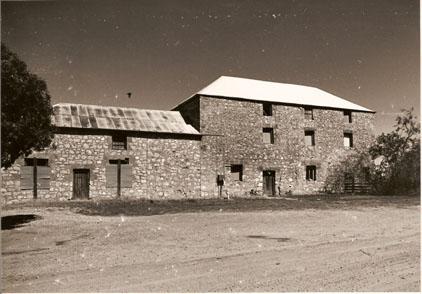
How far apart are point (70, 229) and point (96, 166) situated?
10.8 m

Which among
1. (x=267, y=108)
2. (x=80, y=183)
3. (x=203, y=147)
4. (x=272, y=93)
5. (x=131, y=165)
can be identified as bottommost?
(x=80, y=183)

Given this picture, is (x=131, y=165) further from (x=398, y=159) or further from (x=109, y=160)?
(x=398, y=159)

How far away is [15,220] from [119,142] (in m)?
9.92

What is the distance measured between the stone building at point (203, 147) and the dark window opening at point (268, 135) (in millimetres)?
67

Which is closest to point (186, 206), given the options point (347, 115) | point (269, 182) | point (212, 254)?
point (212, 254)

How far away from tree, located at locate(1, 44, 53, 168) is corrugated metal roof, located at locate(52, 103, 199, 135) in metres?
10.3

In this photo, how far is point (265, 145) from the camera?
80.3 feet

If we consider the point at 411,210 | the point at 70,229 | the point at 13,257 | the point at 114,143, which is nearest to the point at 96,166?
the point at 114,143

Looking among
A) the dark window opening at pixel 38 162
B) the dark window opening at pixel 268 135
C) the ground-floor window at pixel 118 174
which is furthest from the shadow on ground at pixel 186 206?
the dark window opening at pixel 268 135

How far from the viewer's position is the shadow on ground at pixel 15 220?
10.2 metres

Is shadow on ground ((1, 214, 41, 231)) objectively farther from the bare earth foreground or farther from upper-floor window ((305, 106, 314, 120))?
upper-floor window ((305, 106, 314, 120))

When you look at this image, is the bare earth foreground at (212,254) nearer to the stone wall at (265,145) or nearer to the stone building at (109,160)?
the stone building at (109,160)

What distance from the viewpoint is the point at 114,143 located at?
2081 cm

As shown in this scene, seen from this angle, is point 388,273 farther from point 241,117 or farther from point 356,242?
point 241,117
